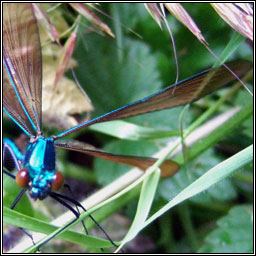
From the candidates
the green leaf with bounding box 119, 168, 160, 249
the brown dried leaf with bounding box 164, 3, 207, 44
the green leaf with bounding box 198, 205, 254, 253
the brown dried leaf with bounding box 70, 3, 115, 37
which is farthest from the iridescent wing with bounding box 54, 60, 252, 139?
the green leaf with bounding box 198, 205, 254, 253

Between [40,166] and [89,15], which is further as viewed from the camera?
[89,15]

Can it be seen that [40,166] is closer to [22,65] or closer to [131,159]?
[131,159]

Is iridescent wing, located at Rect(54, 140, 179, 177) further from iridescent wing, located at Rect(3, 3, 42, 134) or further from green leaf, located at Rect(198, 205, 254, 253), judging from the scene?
green leaf, located at Rect(198, 205, 254, 253)

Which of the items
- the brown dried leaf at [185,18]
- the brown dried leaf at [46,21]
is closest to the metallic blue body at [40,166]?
the brown dried leaf at [46,21]

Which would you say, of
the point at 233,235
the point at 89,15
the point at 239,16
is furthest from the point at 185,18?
the point at 233,235

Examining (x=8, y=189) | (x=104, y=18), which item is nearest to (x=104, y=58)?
(x=104, y=18)

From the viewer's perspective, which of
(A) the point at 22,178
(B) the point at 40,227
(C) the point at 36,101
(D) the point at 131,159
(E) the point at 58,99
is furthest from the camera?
(E) the point at 58,99
